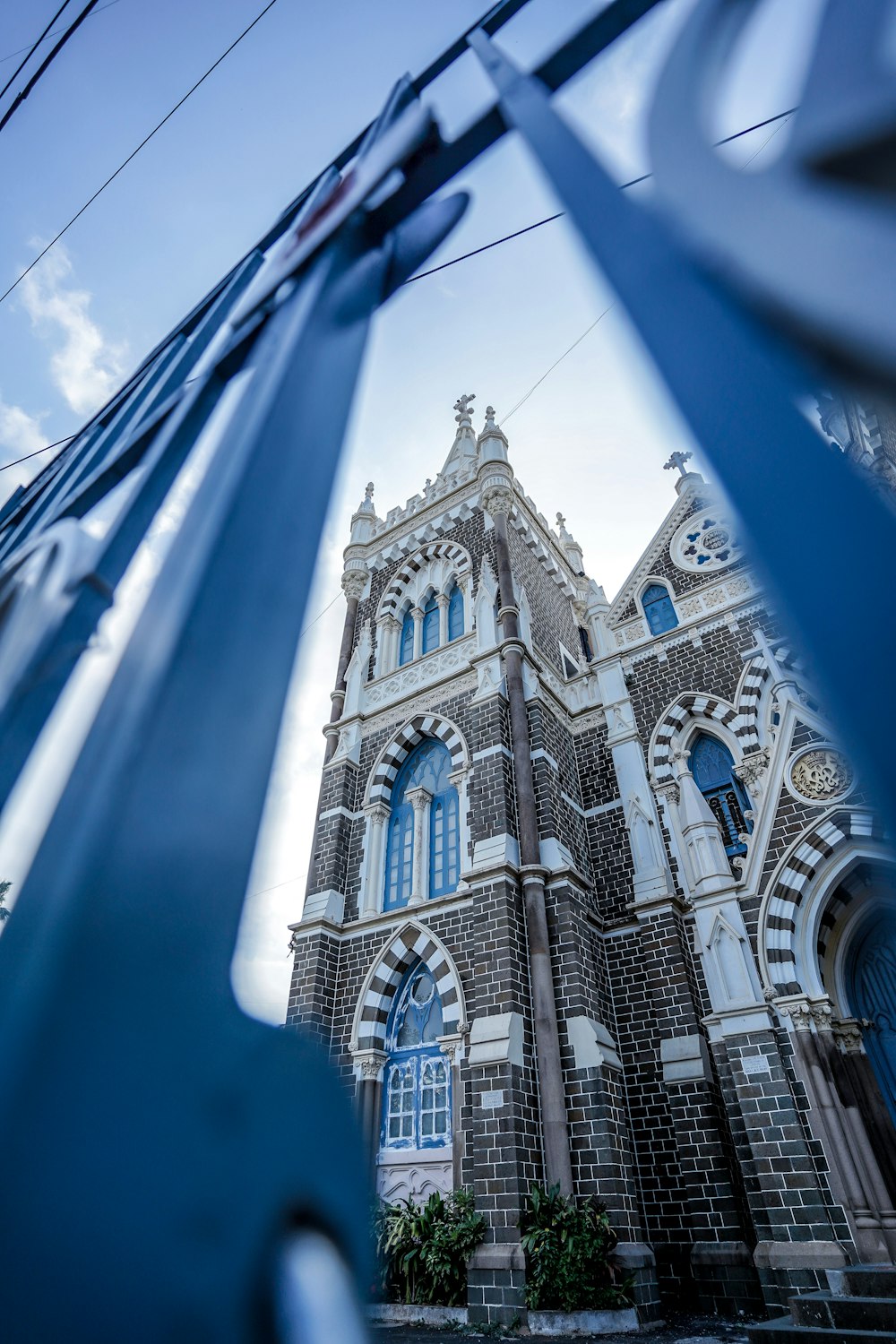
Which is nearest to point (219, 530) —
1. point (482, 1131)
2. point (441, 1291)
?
point (482, 1131)

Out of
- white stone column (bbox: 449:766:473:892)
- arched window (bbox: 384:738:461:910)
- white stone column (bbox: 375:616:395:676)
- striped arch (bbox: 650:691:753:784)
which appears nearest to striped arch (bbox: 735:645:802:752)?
striped arch (bbox: 650:691:753:784)

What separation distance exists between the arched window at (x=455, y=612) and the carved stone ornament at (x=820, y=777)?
6.74m

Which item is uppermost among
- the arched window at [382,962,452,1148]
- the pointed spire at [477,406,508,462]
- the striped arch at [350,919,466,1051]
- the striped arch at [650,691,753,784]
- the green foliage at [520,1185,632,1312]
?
the pointed spire at [477,406,508,462]

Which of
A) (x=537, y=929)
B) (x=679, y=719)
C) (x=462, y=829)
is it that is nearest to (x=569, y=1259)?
(x=537, y=929)

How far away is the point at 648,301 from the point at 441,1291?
9.58 metres

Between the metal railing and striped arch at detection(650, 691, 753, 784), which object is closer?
the metal railing

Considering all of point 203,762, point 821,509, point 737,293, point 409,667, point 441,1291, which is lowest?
point 441,1291

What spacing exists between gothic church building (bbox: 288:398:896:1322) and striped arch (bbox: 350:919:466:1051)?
35mm

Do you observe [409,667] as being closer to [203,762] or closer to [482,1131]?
[482,1131]

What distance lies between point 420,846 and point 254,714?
10.9 meters

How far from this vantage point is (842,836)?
8984mm

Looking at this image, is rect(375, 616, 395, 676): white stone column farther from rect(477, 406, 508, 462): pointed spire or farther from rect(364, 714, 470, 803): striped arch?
rect(477, 406, 508, 462): pointed spire

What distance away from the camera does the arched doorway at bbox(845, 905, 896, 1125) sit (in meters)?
8.64

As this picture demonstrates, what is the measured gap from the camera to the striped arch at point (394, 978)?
379 inches
